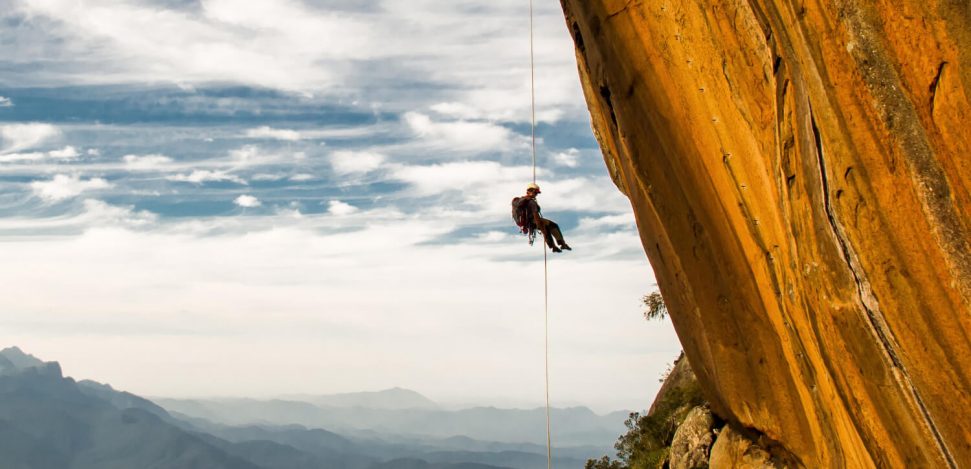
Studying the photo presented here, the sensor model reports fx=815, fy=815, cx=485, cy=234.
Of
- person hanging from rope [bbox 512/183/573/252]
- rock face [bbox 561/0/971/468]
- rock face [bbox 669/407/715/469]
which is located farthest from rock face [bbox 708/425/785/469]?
person hanging from rope [bbox 512/183/573/252]

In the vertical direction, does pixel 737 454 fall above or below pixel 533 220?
below

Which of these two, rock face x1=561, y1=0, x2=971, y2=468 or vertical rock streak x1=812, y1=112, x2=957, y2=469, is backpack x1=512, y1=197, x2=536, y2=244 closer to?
rock face x1=561, y1=0, x2=971, y2=468

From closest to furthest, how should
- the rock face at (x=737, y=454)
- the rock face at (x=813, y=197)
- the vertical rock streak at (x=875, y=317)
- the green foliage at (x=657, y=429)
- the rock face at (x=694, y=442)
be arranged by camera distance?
the rock face at (x=813, y=197), the vertical rock streak at (x=875, y=317), the rock face at (x=737, y=454), the rock face at (x=694, y=442), the green foliage at (x=657, y=429)

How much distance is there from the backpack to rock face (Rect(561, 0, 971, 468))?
5005 mm

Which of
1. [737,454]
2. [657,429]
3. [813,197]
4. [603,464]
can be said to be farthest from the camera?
[603,464]

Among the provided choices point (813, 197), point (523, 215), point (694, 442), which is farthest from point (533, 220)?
point (813, 197)

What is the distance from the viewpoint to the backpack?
1788 cm

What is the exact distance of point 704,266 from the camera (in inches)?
460

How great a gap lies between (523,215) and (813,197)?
1036cm

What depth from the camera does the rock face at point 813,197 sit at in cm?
666

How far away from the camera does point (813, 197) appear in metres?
7.89

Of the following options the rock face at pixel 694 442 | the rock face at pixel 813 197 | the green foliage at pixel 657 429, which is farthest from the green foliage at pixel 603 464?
the rock face at pixel 813 197

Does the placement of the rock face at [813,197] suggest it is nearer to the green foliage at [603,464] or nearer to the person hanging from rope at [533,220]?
the person hanging from rope at [533,220]

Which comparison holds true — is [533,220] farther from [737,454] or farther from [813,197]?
[813,197]
